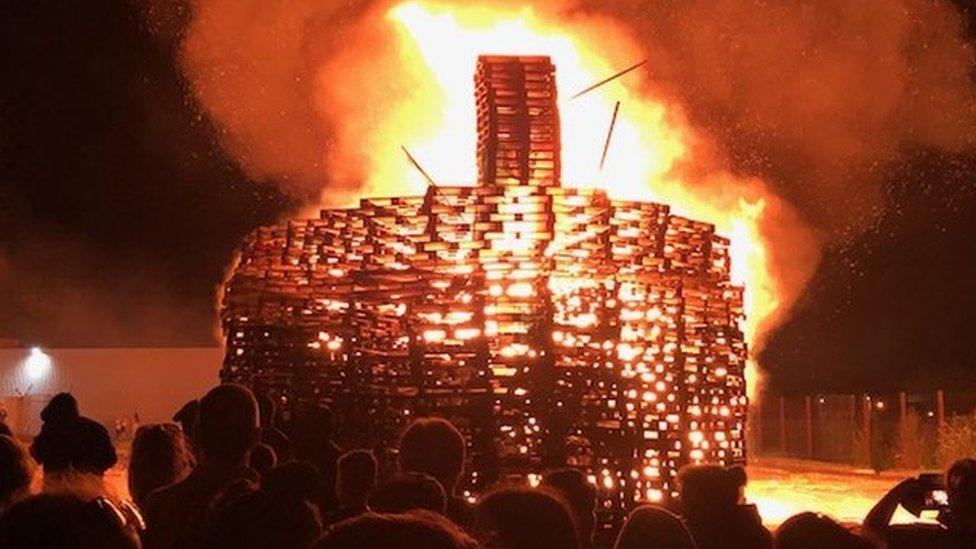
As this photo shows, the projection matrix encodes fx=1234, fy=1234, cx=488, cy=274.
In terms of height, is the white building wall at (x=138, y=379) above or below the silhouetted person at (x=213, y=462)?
above

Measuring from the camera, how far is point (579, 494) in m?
Answer: 5.41

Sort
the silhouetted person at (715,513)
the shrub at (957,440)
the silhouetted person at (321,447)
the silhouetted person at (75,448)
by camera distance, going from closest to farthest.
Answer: the silhouetted person at (75,448), the silhouetted person at (715,513), the silhouetted person at (321,447), the shrub at (957,440)

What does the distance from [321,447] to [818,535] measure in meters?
3.67

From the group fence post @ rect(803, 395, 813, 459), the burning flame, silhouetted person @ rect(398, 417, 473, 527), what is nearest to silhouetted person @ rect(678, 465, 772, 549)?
silhouetted person @ rect(398, 417, 473, 527)

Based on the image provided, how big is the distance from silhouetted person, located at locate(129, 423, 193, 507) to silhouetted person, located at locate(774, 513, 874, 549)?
2.81 m

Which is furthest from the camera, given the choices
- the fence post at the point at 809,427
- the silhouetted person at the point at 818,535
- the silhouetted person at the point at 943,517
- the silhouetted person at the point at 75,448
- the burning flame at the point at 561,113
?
the fence post at the point at 809,427

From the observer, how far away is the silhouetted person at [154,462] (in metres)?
5.54

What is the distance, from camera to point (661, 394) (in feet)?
28.6

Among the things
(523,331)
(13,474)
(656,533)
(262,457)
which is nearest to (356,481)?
(262,457)

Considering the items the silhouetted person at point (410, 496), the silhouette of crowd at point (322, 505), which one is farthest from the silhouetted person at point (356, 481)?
the silhouetted person at point (410, 496)

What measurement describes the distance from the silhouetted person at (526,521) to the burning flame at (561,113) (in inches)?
320

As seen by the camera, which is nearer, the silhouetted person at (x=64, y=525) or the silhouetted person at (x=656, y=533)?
the silhouetted person at (x=64, y=525)

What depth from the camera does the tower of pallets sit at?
839 centimetres

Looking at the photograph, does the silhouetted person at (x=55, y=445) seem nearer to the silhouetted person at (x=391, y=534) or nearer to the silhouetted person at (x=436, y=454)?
the silhouetted person at (x=436, y=454)
